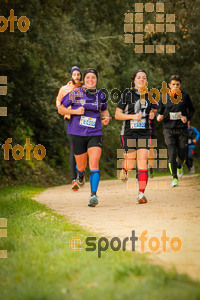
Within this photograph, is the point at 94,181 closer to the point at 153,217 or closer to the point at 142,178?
the point at 142,178

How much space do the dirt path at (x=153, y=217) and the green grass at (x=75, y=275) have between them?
34cm

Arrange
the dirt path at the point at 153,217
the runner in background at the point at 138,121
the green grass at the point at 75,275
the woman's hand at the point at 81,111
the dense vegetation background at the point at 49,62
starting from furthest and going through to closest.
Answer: the dense vegetation background at the point at 49,62 → the runner in background at the point at 138,121 → the woman's hand at the point at 81,111 → the dirt path at the point at 153,217 → the green grass at the point at 75,275

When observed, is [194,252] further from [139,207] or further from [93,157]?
[93,157]

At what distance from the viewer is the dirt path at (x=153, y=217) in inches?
198

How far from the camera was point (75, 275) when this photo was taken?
4285mm

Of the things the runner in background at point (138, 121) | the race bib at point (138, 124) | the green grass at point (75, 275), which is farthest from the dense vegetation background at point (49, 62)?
the green grass at point (75, 275)

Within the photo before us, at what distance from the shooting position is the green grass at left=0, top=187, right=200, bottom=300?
364cm

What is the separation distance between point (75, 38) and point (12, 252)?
1756 centimetres

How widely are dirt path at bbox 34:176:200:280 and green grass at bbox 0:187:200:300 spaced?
1.12 feet

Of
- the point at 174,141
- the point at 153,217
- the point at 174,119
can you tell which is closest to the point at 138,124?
the point at 153,217

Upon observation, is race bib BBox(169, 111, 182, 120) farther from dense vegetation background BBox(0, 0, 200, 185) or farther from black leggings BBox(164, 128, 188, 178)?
dense vegetation background BBox(0, 0, 200, 185)

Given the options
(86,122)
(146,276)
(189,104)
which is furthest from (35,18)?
(146,276)

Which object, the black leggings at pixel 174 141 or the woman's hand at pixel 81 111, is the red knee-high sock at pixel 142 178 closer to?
the woman's hand at pixel 81 111

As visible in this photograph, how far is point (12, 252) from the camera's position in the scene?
540 cm
